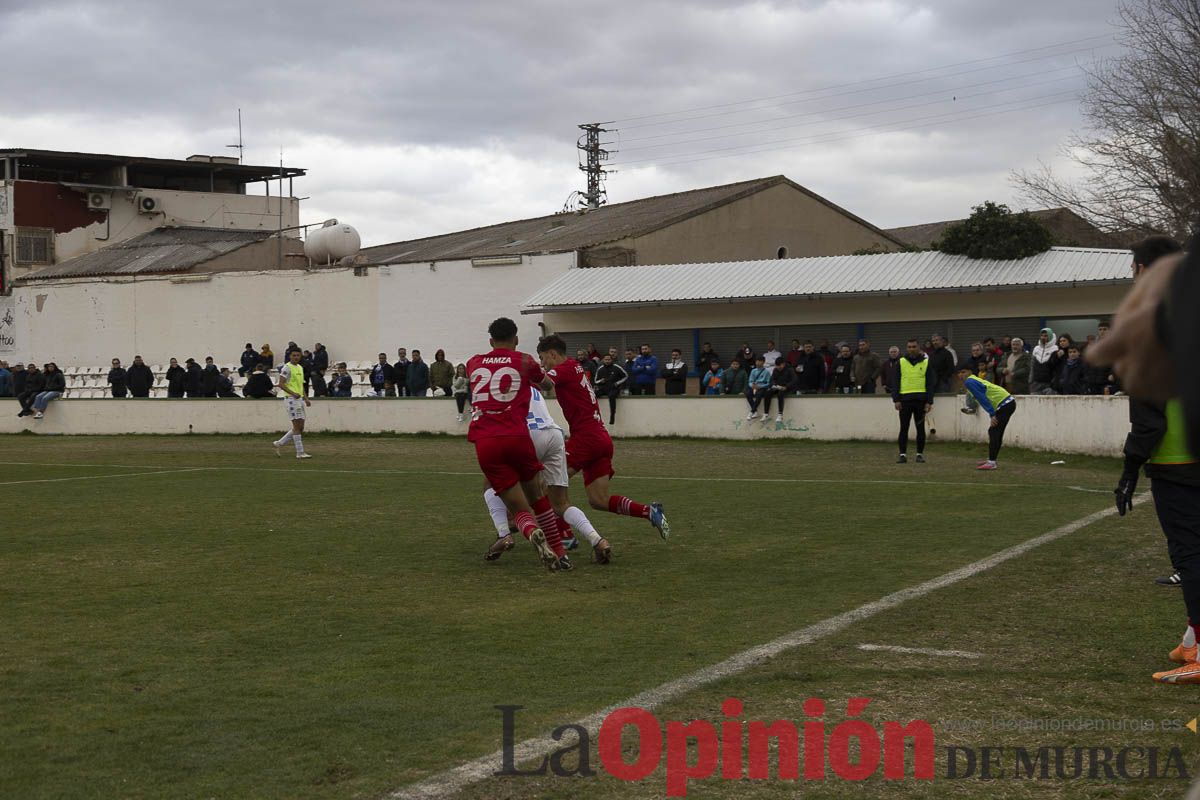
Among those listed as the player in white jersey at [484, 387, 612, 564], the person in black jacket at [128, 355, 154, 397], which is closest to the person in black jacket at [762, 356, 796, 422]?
the player in white jersey at [484, 387, 612, 564]

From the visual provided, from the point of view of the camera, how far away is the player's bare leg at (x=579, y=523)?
34.5 ft

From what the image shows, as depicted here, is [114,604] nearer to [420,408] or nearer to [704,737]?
[704,737]

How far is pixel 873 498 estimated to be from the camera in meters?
15.5

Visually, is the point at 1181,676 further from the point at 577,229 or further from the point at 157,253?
the point at 157,253

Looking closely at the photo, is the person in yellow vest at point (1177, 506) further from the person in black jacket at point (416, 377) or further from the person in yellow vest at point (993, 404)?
the person in black jacket at point (416, 377)

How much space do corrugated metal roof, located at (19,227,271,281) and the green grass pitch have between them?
34.4 meters

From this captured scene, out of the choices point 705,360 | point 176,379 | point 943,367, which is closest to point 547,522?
point 943,367

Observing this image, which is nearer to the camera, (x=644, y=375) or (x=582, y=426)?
(x=582, y=426)

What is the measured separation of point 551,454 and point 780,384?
A: 52.4 ft

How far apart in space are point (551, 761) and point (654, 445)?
2147cm

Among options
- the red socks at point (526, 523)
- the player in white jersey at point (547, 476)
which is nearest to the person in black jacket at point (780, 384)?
Answer: the player in white jersey at point (547, 476)

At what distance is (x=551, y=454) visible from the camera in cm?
1095

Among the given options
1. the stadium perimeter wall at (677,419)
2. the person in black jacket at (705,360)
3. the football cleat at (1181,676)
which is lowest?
the football cleat at (1181,676)

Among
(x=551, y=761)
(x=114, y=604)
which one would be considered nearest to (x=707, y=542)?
(x=114, y=604)
